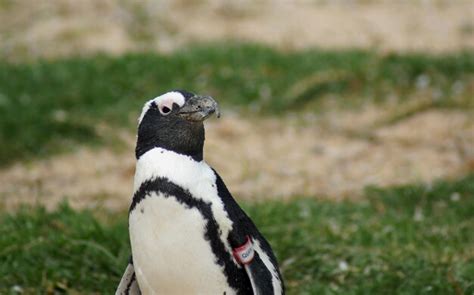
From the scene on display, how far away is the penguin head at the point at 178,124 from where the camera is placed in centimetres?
347

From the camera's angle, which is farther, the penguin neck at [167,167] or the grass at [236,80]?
the grass at [236,80]

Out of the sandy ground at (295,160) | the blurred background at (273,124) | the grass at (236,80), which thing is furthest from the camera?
the grass at (236,80)

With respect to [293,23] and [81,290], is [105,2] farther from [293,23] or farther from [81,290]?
[81,290]

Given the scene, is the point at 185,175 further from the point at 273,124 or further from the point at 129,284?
the point at 273,124

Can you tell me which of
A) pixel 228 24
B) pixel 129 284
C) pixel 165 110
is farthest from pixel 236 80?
pixel 165 110

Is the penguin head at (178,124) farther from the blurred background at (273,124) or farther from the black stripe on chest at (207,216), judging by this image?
the blurred background at (273,124)

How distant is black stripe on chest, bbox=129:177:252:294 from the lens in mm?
3381

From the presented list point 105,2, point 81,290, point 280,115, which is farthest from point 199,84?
point 81,290

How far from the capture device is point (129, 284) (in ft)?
12.3

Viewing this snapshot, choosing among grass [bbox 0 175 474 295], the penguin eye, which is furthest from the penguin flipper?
grass [bbox 0 175 474 295]

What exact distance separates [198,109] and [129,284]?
73 cm

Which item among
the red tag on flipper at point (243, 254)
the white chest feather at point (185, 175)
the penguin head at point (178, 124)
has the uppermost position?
the penguin head at point (178, 124)

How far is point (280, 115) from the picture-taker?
849 cm

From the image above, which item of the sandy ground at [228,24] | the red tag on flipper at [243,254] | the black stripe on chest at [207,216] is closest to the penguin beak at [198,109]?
the black stripe on chest at [207,216]
